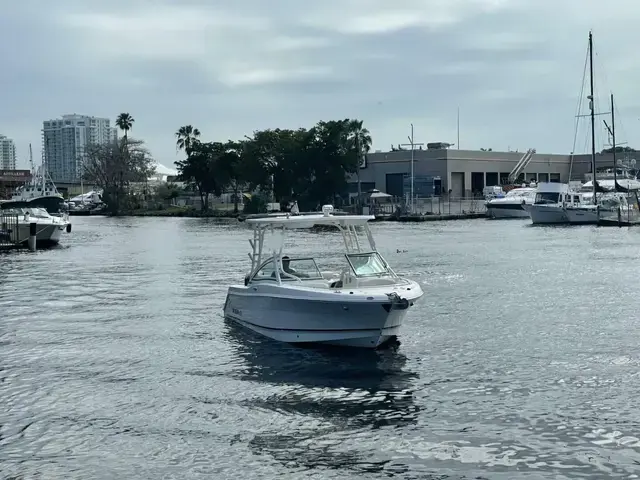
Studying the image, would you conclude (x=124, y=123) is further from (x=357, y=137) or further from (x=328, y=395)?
(x=328, y=395)

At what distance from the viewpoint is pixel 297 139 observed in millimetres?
110812

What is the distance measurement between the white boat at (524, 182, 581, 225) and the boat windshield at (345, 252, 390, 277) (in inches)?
2551

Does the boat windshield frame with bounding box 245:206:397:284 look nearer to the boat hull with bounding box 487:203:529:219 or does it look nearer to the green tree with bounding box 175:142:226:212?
the boat hull with bounding box 487:203:529:219

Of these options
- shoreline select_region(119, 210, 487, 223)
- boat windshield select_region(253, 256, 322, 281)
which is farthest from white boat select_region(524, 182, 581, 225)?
boat windshield select_region(253, 256, 322, 281)

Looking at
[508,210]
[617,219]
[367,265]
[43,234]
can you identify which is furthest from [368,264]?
[508,210]

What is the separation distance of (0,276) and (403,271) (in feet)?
62.3

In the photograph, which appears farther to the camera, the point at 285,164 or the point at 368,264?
the point at 285,164

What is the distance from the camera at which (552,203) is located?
83.9 m

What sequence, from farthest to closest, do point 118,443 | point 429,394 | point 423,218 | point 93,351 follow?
1. point 423,218
2. point 93,351
3. point 429,394
4. point 118,443

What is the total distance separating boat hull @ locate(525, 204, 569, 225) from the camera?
→ 82.1 meters

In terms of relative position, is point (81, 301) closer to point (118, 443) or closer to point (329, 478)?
point (118, 443)

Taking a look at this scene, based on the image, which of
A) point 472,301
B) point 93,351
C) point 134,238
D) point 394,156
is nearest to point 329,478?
point 93,351

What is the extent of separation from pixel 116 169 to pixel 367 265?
122 meters

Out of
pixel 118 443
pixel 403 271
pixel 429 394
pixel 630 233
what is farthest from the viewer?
pixel 630 233
